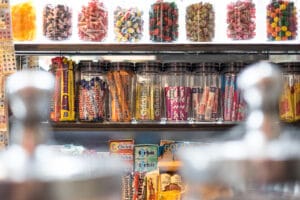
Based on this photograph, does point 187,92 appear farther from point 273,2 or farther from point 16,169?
point 16,169

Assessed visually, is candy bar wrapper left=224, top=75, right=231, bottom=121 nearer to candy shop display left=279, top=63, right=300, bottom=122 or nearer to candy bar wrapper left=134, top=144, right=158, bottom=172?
candy shop display left=279, top=63, right=300, bottom=122

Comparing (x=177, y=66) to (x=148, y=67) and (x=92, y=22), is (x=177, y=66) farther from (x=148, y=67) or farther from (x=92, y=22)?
(x=92, y=22)

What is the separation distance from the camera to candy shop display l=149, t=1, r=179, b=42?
8.13 feet

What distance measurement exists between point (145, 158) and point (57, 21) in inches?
30.6

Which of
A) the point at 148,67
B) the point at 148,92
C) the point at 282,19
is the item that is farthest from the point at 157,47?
the point at 282,19

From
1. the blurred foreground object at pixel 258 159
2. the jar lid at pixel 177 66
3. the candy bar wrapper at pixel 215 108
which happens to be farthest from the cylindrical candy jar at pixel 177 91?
the blurred foreground object at pixel 258 159

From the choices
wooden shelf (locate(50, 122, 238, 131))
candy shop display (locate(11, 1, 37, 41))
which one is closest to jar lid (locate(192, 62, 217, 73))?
wooden shelf (locate(50, 122, 238, 131))

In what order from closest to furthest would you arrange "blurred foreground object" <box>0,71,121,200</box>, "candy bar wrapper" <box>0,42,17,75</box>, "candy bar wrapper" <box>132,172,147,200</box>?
"blurred foreground object" <box>0,71,121,200</box> → "candy bar wrapper" <box>0,42,17,75</box> → "candy bar wrapper" <box>132,172,147,200</box>

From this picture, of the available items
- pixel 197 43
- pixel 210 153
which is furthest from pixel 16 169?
pixel 197 43

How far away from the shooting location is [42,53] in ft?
8.91

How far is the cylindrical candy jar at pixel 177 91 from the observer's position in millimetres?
2488

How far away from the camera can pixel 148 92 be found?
248 cm

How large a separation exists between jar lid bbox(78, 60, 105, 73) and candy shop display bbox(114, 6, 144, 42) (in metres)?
0.15

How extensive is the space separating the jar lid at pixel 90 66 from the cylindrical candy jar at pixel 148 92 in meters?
0.18
